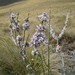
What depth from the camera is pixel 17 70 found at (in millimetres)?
4543

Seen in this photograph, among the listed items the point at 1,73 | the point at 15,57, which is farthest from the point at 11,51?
the point at 1,73

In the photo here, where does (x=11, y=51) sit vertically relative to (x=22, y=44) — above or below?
below

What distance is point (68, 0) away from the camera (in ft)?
95.5

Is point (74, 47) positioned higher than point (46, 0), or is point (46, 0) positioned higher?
point (74, 47)

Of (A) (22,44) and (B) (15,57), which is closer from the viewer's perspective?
(A) (22,44)

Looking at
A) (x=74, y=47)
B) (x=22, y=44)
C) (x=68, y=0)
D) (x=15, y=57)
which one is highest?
(x=22, y=44)

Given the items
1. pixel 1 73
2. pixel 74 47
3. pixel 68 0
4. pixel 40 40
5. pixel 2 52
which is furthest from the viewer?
pixel 68 0

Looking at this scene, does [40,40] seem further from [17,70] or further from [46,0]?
[46,0]

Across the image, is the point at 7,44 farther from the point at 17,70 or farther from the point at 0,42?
the point at 17,70

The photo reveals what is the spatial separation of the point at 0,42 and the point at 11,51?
60 centimetres

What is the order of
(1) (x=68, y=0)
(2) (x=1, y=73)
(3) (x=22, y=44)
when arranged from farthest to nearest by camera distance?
(1) (x=68, y=0), (2) (x=1, y=73), (3) (x=22, y=44)

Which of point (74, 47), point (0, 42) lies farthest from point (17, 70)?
point (74, 47)

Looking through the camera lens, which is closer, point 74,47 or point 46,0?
point 74,47

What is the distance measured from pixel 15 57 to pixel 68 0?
83.2 feet
